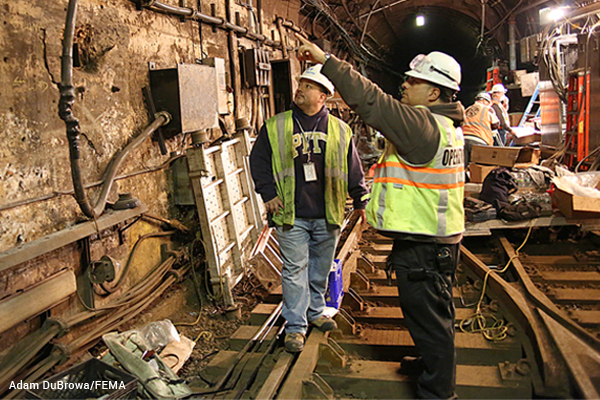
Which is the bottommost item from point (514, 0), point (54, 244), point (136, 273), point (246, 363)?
point (246, 363)

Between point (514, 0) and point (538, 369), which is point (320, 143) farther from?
point (514, 0)

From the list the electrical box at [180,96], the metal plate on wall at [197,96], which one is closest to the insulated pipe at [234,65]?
the metal plate on wall at [197,96]

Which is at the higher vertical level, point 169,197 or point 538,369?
point 169,197

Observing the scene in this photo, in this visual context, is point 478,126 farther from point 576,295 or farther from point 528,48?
point 528,48

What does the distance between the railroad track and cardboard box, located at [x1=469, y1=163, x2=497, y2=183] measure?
2.93 meters

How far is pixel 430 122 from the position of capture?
2557 mm

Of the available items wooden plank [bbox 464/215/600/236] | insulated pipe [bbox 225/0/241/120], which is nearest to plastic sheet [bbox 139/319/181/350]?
wooden plank [bbox 464/215/600/236]

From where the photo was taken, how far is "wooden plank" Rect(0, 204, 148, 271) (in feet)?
10.8

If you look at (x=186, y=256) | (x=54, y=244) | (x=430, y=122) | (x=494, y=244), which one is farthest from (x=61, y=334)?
(x=494, y=244)

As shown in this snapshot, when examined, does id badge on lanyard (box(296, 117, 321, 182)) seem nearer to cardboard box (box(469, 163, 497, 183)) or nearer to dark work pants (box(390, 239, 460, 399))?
dark work pants (box(390, 239, 460, 399))

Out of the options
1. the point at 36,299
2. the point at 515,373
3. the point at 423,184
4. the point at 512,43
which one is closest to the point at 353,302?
the point at 515,373

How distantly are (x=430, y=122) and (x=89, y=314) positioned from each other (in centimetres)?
319

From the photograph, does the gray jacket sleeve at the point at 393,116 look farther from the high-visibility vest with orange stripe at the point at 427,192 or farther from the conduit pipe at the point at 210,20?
the conduit pipe at the point at 210,20

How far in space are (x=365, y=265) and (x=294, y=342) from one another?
2198mm
